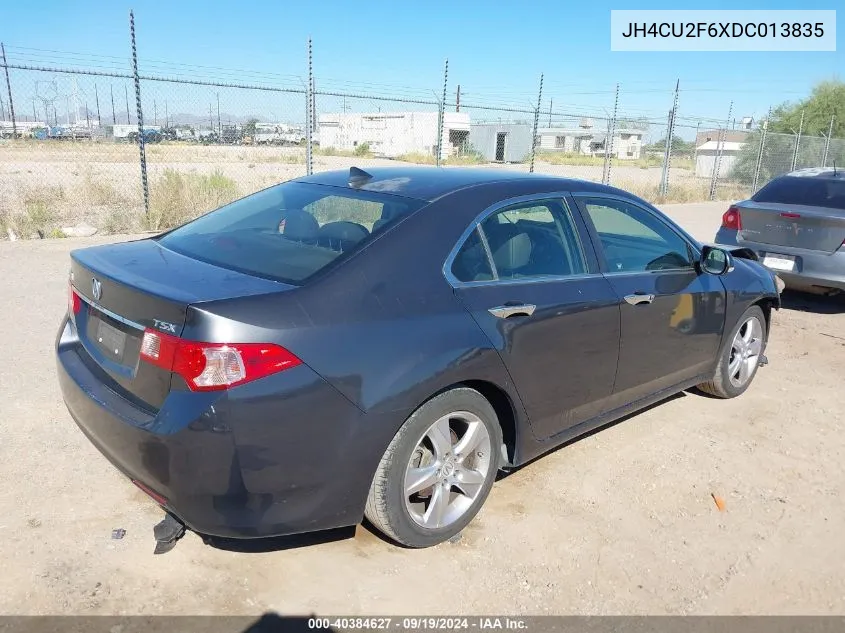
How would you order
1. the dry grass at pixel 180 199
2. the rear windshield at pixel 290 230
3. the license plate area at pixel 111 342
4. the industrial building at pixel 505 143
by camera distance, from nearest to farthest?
the license plate area at pixel 111 342
the rear windshield at pixel 290 230
the dry grass at pixel 180 199
the industrial building at pixel 505 143

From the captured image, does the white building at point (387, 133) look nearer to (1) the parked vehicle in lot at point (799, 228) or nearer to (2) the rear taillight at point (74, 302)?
(1) the parked vehicle in lot at point (799, 228)

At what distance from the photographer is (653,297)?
3754mm

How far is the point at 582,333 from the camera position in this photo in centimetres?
334

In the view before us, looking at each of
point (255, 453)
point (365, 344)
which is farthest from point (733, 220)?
point (255, 453)

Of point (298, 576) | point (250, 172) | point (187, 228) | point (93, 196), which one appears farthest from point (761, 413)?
point (250, 172)

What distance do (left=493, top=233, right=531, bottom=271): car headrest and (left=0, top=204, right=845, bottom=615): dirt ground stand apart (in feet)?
3.92

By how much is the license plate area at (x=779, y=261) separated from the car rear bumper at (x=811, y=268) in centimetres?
2

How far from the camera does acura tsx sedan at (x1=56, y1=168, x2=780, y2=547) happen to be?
2.29 meters

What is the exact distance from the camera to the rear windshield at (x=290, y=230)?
8.99 feet

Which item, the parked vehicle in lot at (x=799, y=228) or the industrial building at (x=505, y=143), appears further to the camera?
the industrial building at (x=505, y=143)

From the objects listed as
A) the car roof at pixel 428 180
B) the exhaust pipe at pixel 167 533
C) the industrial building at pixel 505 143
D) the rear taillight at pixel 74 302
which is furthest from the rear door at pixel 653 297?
A: the industrial building at pixel 505 143

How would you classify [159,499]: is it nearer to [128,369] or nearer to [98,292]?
[128,369]

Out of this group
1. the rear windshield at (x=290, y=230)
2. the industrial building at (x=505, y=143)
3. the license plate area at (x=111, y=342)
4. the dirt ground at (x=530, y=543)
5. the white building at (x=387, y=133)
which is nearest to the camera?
the license plate area at (x=111, y=342)

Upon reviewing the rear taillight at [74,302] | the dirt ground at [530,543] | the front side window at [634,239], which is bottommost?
the dirt ground at [530,543]
